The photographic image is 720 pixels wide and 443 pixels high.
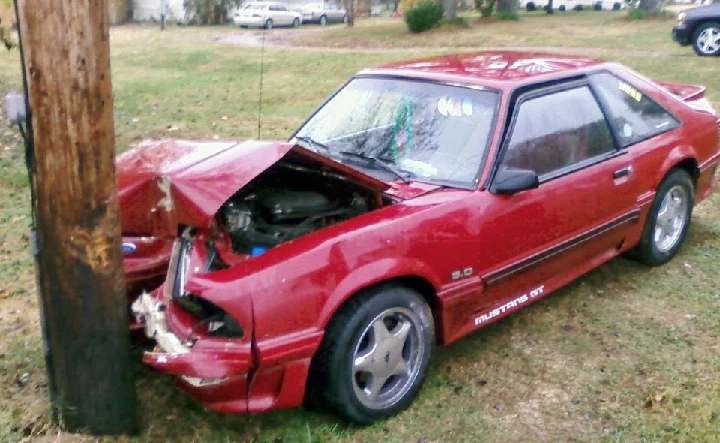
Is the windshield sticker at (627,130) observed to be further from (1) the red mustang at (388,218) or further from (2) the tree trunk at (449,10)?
(2) the tree trunk at (449,10)

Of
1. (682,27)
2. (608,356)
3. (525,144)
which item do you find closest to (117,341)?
(525,144)

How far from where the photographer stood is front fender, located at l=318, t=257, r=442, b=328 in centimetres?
316

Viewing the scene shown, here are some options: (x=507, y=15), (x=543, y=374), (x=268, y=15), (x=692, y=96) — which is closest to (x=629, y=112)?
(x=692, y=96)

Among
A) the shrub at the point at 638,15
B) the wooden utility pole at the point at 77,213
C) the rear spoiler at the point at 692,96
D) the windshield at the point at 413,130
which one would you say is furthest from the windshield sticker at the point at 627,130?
the shrub at the point at 638,15

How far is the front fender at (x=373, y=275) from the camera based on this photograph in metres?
3.16

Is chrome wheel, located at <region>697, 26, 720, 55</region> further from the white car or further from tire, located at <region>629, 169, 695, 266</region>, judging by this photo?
the white car

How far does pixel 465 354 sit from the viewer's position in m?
4.17

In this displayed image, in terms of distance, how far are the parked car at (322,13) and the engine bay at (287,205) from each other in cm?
3328

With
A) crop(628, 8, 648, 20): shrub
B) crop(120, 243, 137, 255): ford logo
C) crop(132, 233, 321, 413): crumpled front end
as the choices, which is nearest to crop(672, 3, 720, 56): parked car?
crop(628, 8, 648, 20): shrub

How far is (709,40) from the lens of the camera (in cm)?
1586

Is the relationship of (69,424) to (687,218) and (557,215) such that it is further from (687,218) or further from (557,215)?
(687,218)

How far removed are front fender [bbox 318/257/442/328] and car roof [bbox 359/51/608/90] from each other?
1.24m

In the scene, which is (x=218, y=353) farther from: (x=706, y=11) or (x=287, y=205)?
(x=706, y=11)

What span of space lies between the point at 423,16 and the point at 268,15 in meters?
11.0
